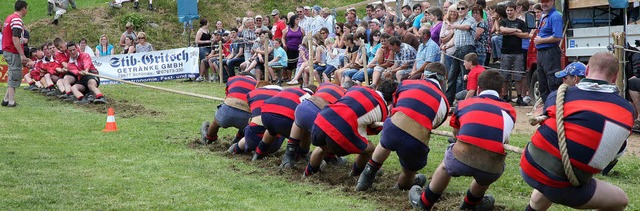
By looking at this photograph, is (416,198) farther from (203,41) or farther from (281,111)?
(203,41)

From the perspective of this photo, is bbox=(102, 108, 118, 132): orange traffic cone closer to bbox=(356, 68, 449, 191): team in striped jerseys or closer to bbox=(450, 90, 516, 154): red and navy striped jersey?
bbox=(356, 68, 449, 191): team in striped jerseys

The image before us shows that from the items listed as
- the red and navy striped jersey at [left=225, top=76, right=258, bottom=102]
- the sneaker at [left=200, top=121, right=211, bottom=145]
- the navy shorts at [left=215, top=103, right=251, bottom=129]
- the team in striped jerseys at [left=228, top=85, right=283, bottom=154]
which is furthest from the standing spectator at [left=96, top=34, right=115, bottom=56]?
the team in striped jerseys at [left=228, top=85, right=283, bottom=154]

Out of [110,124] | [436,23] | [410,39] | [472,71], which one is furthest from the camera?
[410,39]

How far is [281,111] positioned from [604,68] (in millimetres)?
4935

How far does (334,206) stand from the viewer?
8.07m

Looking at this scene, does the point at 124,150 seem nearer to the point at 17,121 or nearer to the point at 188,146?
the point at 188,146

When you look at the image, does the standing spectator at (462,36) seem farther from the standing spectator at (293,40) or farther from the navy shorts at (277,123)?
the standing spectator at (293,40)

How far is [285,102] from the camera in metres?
10.5

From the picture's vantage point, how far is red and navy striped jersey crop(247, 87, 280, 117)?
11.1 meters

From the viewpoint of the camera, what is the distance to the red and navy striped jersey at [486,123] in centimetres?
727

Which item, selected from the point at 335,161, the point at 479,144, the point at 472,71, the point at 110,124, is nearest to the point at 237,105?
the point at 335,161

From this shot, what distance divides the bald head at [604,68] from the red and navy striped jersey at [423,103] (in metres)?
2.27

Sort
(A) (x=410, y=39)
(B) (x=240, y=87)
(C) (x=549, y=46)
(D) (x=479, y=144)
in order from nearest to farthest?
(D) (x=479, y=144) < (B) (x=240, y=87) < (C) (x=549, y=46) < (A) (x=410, y=39)

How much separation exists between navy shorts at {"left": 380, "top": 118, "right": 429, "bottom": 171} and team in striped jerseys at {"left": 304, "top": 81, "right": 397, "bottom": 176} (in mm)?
670
